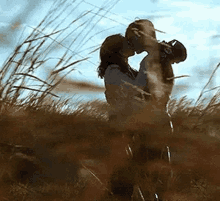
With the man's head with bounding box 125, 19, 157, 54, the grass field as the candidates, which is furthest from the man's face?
the grass field

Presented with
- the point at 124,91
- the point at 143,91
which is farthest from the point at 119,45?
the point at 143,91

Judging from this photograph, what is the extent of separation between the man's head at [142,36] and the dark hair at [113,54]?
0.07 m

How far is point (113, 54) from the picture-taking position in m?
0.78

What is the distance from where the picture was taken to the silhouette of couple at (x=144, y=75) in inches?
22.2

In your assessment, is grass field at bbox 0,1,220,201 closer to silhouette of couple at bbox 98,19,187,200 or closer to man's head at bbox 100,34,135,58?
silhouette of couple at bbox 98,19,187,200

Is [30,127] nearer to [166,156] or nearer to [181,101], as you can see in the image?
[166,156]

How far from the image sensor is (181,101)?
0.71 metres

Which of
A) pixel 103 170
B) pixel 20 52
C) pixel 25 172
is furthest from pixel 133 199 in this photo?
pixel 20 52

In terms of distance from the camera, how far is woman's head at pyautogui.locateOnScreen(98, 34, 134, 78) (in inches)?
28.1

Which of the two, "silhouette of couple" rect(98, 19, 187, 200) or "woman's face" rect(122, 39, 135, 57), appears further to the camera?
"woman's face" rect(122, 39, 135, 57)

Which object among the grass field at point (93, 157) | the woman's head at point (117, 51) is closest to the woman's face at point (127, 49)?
the woman's head at point (117, 51)

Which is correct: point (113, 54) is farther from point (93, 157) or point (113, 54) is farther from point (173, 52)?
point (93, 157)

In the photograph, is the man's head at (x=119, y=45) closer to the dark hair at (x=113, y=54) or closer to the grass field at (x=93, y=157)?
the dark hair at (x=113, y=54)

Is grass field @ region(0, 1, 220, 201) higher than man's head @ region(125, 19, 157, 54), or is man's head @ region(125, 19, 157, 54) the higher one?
man's head @ region(125, 19, 157, 54)
